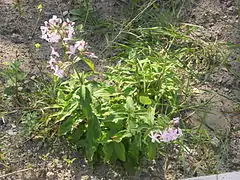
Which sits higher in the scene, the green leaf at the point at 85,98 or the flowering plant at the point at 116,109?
the green leaf at the point at 85,98

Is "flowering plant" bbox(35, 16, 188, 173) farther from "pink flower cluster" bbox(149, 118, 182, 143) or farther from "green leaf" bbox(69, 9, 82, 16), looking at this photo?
"green leaf" bbox(69, 9, 82, 16)

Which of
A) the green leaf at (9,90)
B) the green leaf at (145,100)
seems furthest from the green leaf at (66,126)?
the green leaf at (9,90)

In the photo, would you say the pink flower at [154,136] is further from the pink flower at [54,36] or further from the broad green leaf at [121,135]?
the pink flower at [54,36]

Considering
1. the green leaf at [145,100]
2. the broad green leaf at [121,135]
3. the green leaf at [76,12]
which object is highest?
the green leaf at [76,12]

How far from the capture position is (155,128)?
7.41ft

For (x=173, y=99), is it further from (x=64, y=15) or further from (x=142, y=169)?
(x=64, y=15)

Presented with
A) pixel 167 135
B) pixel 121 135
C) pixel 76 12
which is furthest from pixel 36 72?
pixel 167 135

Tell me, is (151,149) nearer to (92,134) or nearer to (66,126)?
(92,134)

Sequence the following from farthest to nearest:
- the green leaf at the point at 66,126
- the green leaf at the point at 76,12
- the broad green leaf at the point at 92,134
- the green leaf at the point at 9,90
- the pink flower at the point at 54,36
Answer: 1. the green leaf at the point at 76,12
2. the green leaf at the point at 9,90
3. the green leaf at the point at 66,126
4. the broad green leaf at the point at 92,134
5. the pink flower at the point at 54,36

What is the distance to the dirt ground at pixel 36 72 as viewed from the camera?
8.07 feet

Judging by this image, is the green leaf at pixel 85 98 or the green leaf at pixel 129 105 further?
the green leaf at pixel 129 105

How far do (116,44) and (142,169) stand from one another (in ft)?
3.44

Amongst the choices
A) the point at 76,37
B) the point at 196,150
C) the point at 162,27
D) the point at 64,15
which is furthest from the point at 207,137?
the point at 64,15

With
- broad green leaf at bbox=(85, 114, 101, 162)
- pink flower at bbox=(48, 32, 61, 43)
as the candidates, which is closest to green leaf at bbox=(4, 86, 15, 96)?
broad green leaf at bbox=(85, 114, 101, 162)
